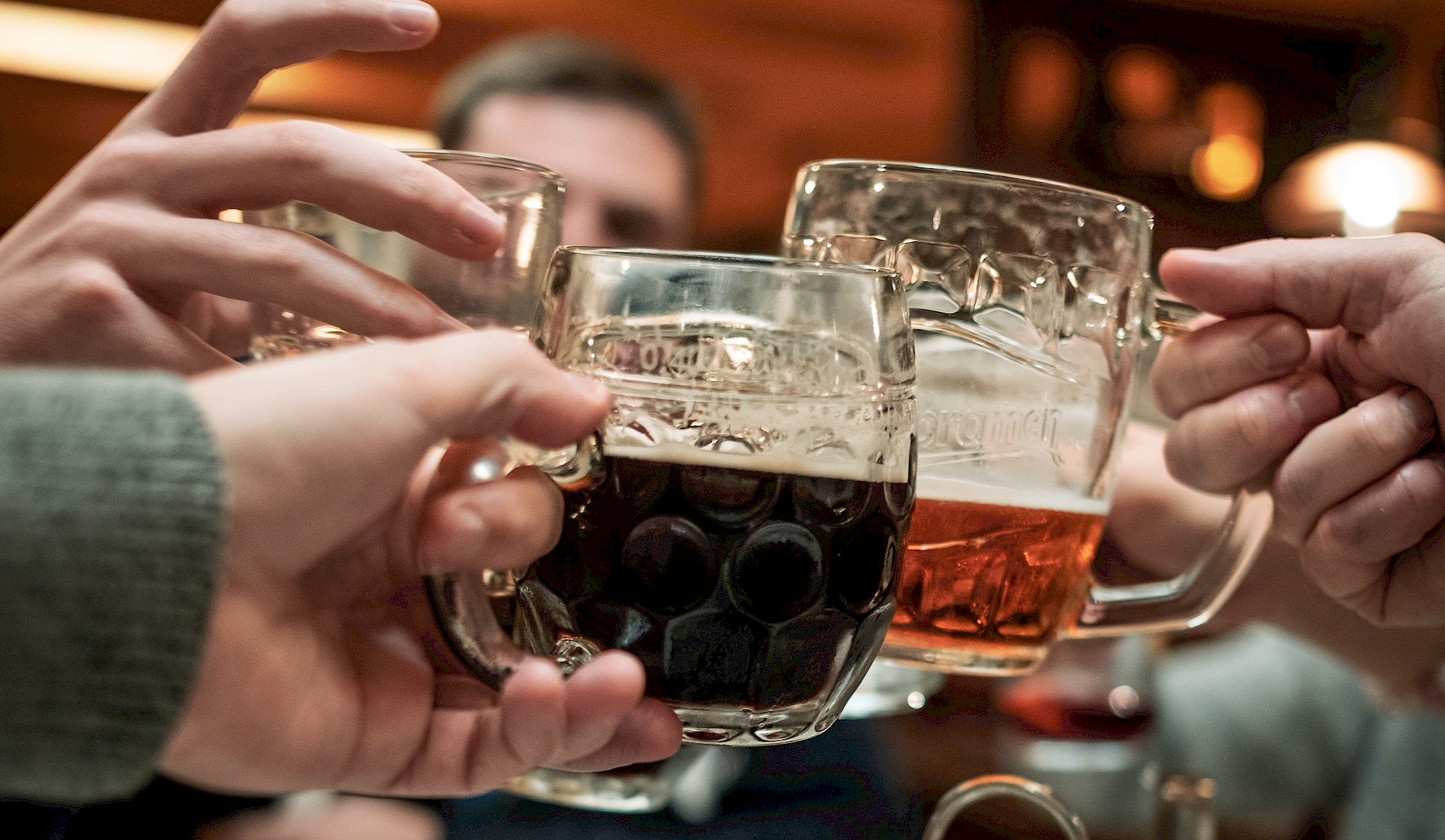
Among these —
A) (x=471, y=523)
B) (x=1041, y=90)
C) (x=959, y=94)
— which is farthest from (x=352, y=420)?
(x=1041, y=90)

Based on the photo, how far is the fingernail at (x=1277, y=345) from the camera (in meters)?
0.52

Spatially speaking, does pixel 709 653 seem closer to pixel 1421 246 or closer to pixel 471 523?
pixel 471 523

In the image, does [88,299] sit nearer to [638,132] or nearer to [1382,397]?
[1382,397]

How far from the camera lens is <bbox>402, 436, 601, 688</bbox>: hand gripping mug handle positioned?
0.39 m

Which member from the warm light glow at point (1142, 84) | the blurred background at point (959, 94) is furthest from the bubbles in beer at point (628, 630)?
the warm light glow at point (1142, 84)

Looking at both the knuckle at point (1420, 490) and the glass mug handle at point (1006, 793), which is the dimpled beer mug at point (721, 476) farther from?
the knuckle at point (1420, 490)

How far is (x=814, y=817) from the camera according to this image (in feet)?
5.15

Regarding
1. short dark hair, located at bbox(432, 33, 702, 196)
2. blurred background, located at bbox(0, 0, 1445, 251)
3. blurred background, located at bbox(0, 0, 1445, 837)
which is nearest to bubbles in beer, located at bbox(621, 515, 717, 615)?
blurred background, located at bbox(0, 0, 1445, 837)

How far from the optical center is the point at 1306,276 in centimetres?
51

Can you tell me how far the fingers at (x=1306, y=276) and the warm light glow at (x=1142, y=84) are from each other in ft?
8.64

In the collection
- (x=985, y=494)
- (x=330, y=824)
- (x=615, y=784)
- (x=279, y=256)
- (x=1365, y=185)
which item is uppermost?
(x=279, y=256)

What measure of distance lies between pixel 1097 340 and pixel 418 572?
11.7 inches

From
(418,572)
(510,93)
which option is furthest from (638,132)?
(418,572)

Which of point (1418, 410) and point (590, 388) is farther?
point (1418, 410)
